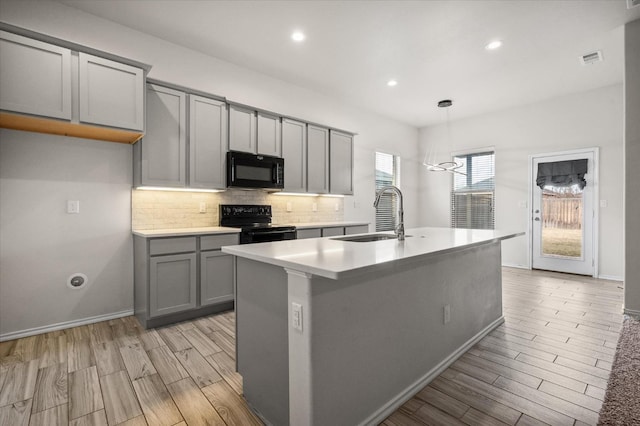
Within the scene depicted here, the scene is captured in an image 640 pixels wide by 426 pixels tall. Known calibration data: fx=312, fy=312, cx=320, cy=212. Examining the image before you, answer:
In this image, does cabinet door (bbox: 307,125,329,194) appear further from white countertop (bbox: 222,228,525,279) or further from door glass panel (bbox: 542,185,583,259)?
door glass panel (bbox: 542,185,583,259)

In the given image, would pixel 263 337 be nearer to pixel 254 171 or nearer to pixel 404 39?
pixel 254 171

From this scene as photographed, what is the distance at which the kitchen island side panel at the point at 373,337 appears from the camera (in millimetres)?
1390

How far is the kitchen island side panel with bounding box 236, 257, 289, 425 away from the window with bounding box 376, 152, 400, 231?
4653 millimetres

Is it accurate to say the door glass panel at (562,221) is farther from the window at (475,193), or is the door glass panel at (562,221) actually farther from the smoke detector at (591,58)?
the smoke detector at (591,58)

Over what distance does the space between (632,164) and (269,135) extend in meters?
3.98

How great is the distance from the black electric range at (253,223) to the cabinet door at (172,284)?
0.64m

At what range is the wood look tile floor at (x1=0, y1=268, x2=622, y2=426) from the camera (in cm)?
172

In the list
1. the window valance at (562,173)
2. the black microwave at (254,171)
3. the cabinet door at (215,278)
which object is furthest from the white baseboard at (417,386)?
the window valance at (562,173)

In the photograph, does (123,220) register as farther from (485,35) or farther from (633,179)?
(633,179)

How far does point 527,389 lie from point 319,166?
3.53 meters

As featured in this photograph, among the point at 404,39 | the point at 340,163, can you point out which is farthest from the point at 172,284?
the point at 404,39

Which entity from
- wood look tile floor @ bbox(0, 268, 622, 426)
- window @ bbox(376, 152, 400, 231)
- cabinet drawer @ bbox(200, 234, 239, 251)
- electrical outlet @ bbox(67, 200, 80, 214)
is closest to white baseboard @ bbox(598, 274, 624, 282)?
wood look tile floor @ bbox(0, 268, 622, 426)

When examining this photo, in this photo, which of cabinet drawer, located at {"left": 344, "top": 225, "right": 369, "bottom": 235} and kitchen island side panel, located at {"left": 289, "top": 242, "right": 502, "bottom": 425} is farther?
cabinet drawer, located at {"left": 344, "top": 225, "right": 369, "bottom": 235}

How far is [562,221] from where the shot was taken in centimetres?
532
